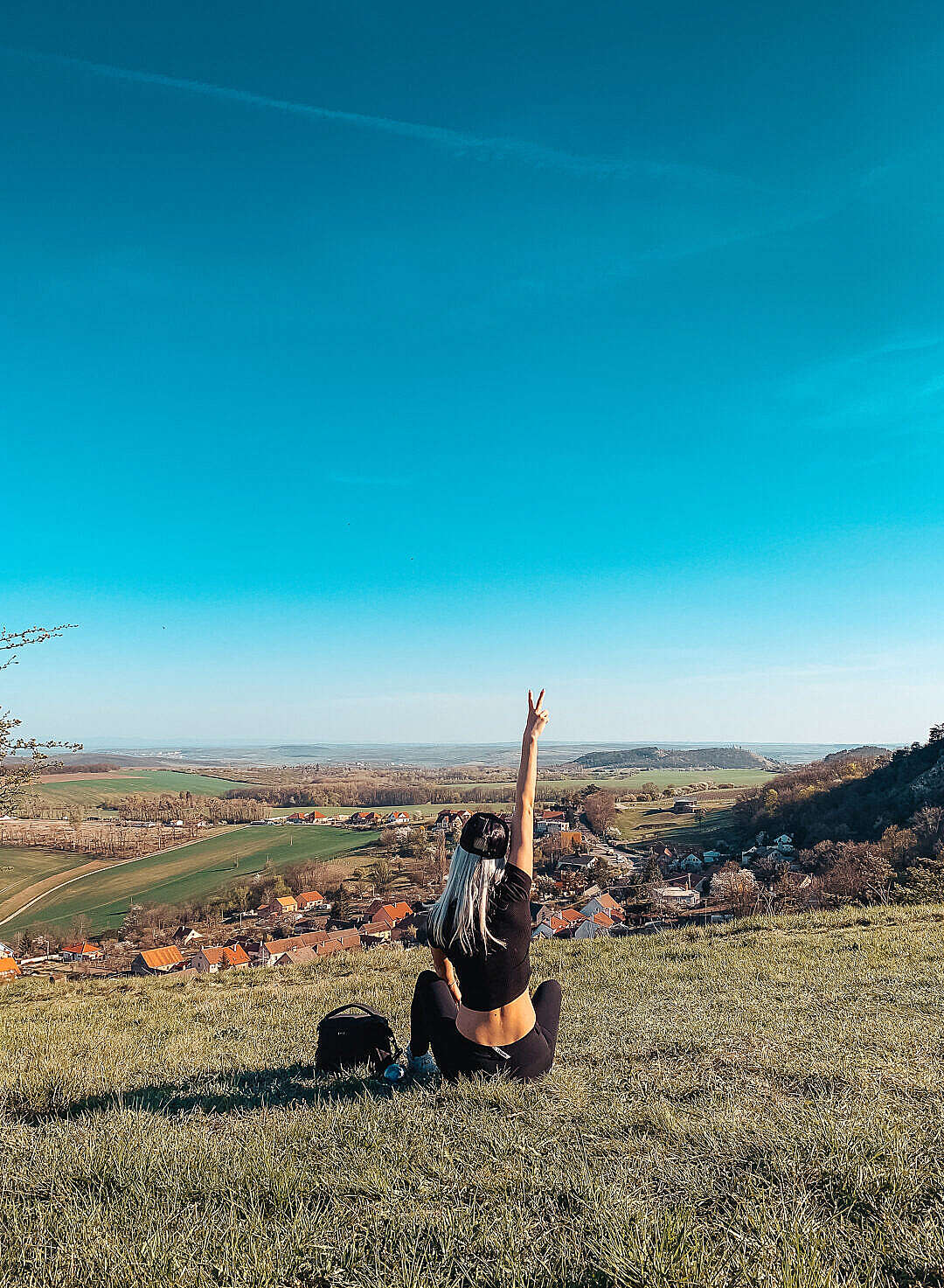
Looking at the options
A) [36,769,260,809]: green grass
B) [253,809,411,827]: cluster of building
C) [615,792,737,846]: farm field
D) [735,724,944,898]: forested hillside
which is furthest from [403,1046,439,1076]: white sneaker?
[36,769,260,809]: green grass

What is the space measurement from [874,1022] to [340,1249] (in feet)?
20.6

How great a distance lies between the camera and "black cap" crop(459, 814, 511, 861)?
4.60 meters

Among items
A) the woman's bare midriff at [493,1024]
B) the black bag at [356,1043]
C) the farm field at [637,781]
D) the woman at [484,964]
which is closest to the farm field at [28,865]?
the black bag at [356,1043]

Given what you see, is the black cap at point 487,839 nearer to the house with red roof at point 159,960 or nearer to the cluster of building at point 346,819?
the house with red roof at point 159,960

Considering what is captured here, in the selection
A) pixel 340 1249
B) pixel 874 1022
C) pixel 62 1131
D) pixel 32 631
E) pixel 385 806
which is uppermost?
pixel 32 631

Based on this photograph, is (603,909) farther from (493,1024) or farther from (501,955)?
(501,955)

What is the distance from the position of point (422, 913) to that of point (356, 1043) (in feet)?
27.0

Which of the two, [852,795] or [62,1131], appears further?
[852,795]

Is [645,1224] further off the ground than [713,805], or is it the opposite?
[645,1224]

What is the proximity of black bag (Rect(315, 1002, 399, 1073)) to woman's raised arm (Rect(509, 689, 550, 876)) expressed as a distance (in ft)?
7.35

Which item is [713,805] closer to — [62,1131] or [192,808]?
[192,808]

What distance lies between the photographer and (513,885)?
4.61m

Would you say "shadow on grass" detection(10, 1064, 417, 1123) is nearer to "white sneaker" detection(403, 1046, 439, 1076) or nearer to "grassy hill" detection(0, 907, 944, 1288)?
"grassy hill" detection(0, 907, 944, 1288)

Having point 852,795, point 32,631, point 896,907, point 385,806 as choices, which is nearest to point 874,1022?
point 896,907
